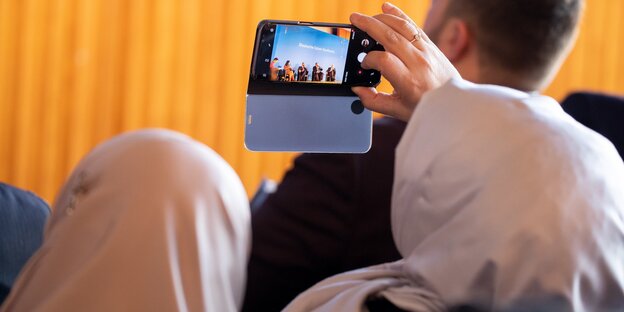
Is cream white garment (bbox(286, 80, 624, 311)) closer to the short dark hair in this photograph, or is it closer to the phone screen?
the phone screen

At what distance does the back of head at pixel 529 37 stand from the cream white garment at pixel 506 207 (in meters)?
0.88

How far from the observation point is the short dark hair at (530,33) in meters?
1.63

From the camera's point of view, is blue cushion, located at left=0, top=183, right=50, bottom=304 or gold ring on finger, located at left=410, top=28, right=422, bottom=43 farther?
blue cushion, located at left=0, top=183, right=50, bottom=304

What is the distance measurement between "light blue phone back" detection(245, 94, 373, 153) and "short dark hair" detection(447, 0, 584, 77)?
682mm

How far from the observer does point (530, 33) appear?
1633 millimetres

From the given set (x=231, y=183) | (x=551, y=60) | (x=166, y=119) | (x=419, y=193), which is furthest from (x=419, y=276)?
(x=166, y=119)

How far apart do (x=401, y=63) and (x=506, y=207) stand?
33 cm

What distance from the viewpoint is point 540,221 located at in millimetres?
672

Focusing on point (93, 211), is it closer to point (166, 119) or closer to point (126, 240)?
point (126, 240)

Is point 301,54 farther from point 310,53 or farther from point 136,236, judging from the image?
point 136,236

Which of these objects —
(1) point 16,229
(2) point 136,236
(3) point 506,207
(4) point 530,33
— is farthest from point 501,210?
(4) point 530,33

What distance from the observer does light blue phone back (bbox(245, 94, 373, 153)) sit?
100 centimetres

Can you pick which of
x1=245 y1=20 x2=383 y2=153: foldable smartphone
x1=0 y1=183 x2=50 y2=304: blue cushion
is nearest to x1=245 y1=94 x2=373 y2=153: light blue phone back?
x1=245 y1=20 x2=383 y2=153: foldable smartphone

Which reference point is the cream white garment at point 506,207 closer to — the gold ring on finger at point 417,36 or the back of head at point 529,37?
the gold ring on finger at point 417,36
